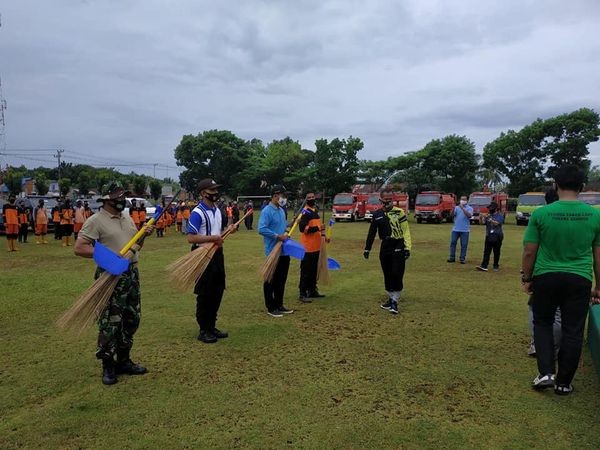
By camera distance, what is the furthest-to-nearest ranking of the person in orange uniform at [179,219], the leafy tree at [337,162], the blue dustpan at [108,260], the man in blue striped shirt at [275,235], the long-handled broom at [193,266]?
the leafy tree at [337,162], the person in orange uniform at [179,219], the man in blue striped shirt at [275,235], the long-handled broom at [193,266], the blue dustpan at [108,260]

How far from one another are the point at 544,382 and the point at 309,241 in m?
4.07

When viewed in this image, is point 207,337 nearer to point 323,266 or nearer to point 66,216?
point 323,266

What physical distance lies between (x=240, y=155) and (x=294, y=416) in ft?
189

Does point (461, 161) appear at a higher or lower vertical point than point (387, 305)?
higher

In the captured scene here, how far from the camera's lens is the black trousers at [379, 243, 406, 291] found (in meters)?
6.59

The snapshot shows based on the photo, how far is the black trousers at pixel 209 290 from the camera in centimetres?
519

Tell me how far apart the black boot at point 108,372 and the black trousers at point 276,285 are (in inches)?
104

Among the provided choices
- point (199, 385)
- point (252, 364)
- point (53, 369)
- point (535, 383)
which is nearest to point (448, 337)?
point (535, 383)

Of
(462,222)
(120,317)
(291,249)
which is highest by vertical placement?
(462,222)

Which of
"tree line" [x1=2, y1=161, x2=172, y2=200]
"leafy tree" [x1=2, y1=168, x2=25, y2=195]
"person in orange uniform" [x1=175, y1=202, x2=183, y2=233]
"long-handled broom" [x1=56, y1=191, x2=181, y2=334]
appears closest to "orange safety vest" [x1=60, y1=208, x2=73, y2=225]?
"person in orange uniform" [x1=175, y1=202, x2=183, y2=233]

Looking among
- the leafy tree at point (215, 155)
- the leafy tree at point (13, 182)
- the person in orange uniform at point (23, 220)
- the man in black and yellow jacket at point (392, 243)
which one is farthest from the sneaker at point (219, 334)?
the leafy tree at point (13, 182)

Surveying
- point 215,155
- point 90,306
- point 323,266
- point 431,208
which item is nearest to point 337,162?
point 431,208

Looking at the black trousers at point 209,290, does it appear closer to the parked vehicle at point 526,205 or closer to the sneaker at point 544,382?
the sneaker at point 544,382

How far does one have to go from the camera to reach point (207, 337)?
5348 millimetres
